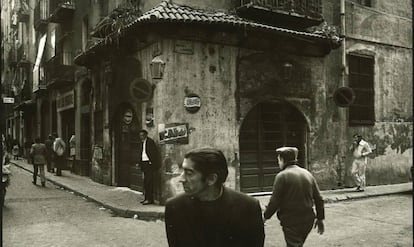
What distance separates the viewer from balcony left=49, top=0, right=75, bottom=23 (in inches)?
720

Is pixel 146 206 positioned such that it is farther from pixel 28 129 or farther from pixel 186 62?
pixel 28 129

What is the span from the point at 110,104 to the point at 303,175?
10.4 metres

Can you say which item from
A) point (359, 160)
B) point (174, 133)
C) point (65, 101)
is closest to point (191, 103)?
point (174, 133)

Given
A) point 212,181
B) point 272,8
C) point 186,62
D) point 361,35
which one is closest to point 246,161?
point 186,62

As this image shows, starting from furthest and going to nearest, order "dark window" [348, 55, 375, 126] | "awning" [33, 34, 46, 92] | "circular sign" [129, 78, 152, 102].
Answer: "awning" [33, 34, 46, 92] < "dark window" [348, 55, 375, 126] < "circular sign" [129, 78, 152, 102]

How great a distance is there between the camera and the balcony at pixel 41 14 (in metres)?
21.7

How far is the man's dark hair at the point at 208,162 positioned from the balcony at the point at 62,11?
1756cm

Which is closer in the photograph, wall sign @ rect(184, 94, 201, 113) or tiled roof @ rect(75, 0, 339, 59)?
tiled roof @ rect(75, 0, 339, 59)

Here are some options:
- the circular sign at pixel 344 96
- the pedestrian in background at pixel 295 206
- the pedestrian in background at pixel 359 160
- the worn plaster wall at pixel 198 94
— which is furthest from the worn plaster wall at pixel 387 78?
the pedestrian in background at pixel 295 206

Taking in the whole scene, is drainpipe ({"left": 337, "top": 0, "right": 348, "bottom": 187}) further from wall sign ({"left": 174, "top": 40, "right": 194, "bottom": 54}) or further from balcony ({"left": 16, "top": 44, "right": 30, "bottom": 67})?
balcony ({"left": 16, "top": 44, "right": 30, "bottom": 67})

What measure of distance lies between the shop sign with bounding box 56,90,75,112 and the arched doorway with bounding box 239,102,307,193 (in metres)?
9.22

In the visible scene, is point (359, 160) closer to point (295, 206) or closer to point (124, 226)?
point (124, 226)

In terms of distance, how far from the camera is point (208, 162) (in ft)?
7.73

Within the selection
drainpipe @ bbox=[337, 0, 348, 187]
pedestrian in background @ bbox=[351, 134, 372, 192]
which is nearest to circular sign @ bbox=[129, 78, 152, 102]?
pedestrian in background @ bbox=[351, 134, 372, 192]
